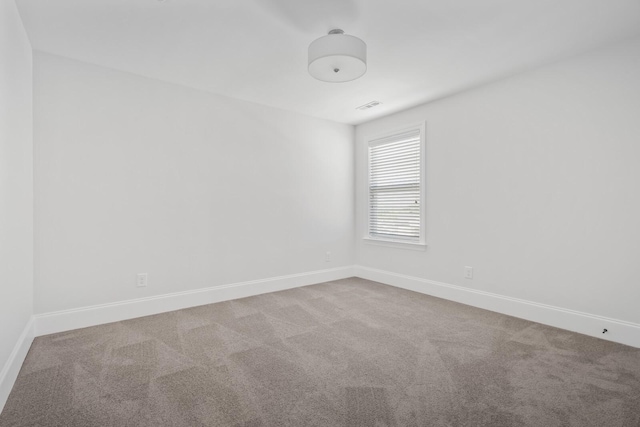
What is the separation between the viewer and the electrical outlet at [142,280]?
10.6ft

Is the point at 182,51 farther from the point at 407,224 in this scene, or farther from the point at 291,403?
the point at 407,224

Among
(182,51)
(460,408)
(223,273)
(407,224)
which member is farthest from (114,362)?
(407,224)

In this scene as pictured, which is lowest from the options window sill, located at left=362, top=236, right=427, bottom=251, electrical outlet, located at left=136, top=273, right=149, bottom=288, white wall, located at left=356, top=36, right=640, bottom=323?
electrical outlet, located at left=136, top=273, right=149, bottom=288

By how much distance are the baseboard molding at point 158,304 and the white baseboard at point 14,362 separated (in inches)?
7.7

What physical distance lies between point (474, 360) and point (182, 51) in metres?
3.30

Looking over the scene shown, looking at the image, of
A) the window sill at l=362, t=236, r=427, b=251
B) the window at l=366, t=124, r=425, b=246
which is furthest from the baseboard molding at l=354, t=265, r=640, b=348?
the window at l=366, t=124, r=425, b=246

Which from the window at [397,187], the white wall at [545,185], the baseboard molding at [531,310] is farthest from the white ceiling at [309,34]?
the baseboard molding at [531,310]

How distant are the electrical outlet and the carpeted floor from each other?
337 millimetres

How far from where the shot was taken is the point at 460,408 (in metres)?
1.72

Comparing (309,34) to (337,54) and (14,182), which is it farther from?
(14,182)

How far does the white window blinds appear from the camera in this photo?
4270 millimetres

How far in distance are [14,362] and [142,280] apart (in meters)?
1.28

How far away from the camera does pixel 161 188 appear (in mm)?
3377

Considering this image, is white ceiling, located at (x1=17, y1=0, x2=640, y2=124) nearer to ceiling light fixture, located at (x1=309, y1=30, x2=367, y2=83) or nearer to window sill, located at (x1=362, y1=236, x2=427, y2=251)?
ceiling light fixture, located at (x1=309, y1=30, x2=367, y2=83)
